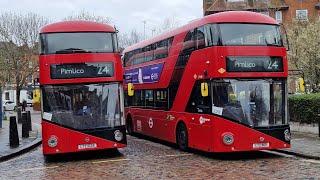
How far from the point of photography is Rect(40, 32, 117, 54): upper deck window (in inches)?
595

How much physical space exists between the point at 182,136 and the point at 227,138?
112 inches

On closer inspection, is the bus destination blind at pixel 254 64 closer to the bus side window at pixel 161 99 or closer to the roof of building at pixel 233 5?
the bus side window at pixel 161 99

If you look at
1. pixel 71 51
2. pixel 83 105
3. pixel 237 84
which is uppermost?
pixel 71 51

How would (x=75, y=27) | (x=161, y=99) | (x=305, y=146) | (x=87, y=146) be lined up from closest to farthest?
(x=87, y=146) → (x=75, y=27) → (x=305, y=146) → (x=161, y=99)

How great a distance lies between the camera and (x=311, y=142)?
57.6 feet

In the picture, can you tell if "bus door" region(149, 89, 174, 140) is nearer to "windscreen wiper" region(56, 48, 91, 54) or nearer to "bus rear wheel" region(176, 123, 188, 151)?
"bus rear wheel" region(176, 123, 188, 151)

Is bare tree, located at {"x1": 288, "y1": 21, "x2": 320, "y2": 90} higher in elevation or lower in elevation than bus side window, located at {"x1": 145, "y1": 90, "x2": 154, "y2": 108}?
higher

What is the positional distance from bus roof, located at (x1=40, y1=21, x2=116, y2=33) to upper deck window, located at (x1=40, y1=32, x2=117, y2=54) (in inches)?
4.6

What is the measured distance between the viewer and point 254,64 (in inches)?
566

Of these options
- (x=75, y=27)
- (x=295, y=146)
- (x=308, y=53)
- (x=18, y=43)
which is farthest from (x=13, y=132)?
(x=18, y=43)

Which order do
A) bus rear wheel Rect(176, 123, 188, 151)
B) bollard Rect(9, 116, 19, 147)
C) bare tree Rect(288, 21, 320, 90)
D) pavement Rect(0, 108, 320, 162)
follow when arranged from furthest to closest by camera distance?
1. bare tree Rect(288, 21, 320, 90)
2. bollard Rect(9, 116, 19, 147)
3. bus rear wheel Rect(176, 123, 188, 151)
4. pavement Rect(0, 108, 320, 162)

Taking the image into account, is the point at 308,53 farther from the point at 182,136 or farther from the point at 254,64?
the point at 254,64

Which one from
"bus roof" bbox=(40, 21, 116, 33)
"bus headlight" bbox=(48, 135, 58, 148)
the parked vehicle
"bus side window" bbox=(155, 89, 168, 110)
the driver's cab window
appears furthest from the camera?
the parked vehicle

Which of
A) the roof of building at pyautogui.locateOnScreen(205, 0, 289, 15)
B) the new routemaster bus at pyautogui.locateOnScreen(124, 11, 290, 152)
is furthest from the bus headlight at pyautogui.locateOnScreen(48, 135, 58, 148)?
the roof of building at pyautogui.locateOnScreen(205, 0, 289, 15)
